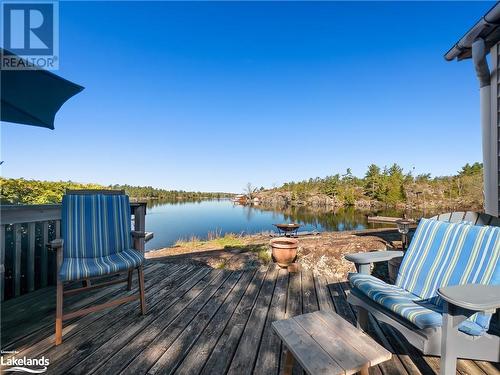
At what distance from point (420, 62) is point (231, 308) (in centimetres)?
1092

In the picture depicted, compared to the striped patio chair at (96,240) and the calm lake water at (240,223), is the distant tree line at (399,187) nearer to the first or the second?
the calm lake water at (240,223)

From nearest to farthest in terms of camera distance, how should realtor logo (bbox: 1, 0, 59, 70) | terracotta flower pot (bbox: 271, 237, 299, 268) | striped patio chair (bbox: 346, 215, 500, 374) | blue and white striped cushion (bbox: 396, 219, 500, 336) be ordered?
striped patio chair (bbox: 346, 215, 500, 374), blue and white striped cushion (bbox: 396, 219, 500, 336), realtor logo (bbox: 1, 0, 59, 70), terracotta flower pot (bbox: 271, 237, 299, 268)

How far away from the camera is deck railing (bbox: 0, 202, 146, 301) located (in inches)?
86.7

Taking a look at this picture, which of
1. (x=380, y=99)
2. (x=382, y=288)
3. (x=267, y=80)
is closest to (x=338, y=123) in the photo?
(x=380, y=99)

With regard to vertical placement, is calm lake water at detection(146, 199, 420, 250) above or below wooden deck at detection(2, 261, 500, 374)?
below

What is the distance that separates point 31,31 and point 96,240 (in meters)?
2.10

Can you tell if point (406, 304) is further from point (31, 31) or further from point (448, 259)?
point (31, 31)

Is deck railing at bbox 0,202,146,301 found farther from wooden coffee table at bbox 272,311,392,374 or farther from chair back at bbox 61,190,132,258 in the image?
wooden coffee table at bbox 272,311,392,374

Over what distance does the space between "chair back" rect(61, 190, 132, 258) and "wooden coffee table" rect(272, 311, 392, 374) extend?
6.24 feet

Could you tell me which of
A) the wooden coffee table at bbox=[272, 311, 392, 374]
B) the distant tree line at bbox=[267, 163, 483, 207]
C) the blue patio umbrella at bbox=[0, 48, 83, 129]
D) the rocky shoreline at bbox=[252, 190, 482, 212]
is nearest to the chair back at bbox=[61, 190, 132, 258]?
the blue patio umbrella at bbox=[0, 48, 83, 129]

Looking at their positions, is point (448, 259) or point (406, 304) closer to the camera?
point (406, 304)

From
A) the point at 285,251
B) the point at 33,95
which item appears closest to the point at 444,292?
the point at 285,251

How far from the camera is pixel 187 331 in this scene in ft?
5.81

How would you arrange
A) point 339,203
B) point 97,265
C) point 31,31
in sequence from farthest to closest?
point 339,203
point 31,31
point 97,265
